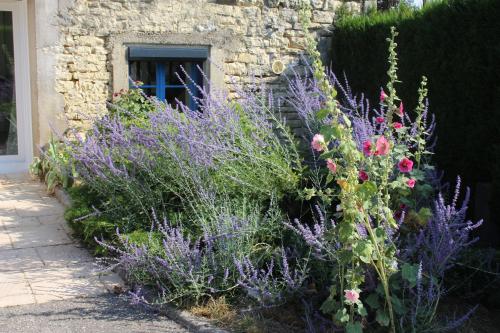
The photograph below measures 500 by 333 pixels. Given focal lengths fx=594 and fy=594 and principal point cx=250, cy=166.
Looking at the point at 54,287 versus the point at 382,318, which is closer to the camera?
the point at 382,318

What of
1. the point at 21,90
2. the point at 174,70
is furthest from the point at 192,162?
the point at 174,70

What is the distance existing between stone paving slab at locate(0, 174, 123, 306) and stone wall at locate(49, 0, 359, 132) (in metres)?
1.68

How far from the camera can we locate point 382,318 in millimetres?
3109

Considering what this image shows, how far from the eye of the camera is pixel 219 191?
4.40 metres

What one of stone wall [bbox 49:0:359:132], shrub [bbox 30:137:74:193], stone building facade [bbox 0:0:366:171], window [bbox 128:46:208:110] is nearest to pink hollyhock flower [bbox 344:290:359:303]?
shrub [bbox 30:137:74:193]

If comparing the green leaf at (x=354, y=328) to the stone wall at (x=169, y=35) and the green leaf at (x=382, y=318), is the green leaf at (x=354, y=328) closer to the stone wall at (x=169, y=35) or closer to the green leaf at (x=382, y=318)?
the green leaf at (x=382, y=318)

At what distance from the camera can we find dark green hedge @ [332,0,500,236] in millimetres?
5492

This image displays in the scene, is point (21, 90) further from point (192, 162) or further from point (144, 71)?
point (192, 162)

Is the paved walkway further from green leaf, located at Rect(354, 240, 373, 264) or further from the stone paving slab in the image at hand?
green leaf, located at Rect(354, 240, 373, 264)

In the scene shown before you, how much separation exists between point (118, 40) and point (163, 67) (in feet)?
2.73

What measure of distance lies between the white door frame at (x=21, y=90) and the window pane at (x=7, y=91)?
0.07m

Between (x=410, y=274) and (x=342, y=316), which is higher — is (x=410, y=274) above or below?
above

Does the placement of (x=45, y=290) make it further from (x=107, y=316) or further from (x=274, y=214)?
(x=274, y=214)

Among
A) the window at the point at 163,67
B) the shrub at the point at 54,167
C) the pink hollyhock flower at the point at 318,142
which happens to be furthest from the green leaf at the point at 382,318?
the window at the point at 163,67
